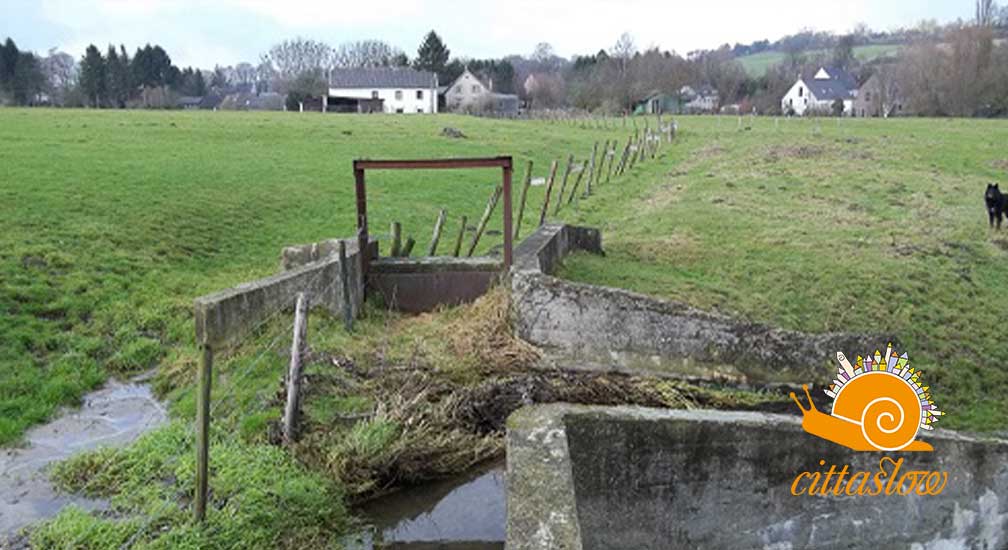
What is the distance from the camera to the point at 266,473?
7.37m

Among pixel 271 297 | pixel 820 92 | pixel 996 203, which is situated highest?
pixel 820 92

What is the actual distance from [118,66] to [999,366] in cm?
9222

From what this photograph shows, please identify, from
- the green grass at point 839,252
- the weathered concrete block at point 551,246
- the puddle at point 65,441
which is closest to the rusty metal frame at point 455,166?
the weathered concrete block at point 551,246

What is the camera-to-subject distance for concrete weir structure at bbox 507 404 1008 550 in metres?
6.57

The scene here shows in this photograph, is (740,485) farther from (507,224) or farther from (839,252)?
(839,252)

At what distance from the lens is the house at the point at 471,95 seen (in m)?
82.8

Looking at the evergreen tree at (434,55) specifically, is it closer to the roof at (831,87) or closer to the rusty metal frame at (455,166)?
the roof at (831,87)

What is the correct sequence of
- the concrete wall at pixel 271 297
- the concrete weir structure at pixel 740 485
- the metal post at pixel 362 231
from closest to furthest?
the concrete weir structure at pixel 740 485, the concrete wall at pixel 271 297, the metal post at pixel 362 231

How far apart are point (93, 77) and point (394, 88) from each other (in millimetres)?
29078

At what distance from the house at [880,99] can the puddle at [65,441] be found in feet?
234

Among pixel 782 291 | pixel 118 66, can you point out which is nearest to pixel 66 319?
pixel 782 291

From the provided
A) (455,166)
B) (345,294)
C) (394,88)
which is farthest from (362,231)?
(394,88)

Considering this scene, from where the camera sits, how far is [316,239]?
17.7 m

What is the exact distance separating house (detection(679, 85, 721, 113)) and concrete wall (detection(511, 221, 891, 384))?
78114 mm
